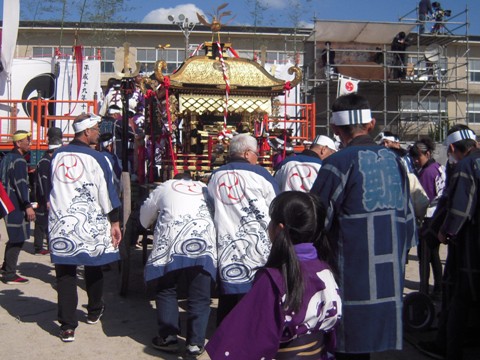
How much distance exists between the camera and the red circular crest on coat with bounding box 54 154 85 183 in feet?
15.5

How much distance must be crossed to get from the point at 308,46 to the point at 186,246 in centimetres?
1559

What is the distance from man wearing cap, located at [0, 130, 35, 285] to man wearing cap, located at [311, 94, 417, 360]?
4649 mm

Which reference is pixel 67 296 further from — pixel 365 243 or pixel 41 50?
pixel 41 50

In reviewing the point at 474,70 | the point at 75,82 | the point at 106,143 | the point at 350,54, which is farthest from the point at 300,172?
the point at 474,70

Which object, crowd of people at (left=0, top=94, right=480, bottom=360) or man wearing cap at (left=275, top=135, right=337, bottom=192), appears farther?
man wearing cap at (left=275, top=135, right=337, bottom=192)

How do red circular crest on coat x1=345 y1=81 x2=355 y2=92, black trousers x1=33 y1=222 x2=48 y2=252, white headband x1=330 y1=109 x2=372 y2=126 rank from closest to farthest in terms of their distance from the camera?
1. white headband x1=330 y1=109 x2=372 y2=126
2. black trousers x1=33 y1=222 x2=48 y2=252
3. red circular crest on coat x1=345 y1=81 x2=355 y2=92

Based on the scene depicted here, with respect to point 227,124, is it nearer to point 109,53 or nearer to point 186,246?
point 186,246

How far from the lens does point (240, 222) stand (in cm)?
434

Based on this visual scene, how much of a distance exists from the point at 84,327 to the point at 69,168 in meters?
1.45

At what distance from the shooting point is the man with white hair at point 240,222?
4324 mm

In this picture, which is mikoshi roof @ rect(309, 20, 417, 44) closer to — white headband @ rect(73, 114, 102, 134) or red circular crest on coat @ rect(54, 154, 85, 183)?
white headband @ rect(73, 114, 102, 134)

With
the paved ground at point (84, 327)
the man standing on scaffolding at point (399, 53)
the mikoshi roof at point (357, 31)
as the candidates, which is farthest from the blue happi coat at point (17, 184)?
the man standing on scaffolding at point (399, 53)

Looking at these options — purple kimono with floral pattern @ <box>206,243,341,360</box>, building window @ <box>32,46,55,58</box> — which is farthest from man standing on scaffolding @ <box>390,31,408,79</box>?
purple kimono with floral pattern @ <box>206,243,341,360</box>

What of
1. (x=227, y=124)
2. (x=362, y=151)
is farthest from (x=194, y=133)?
(x=362, y=151)
